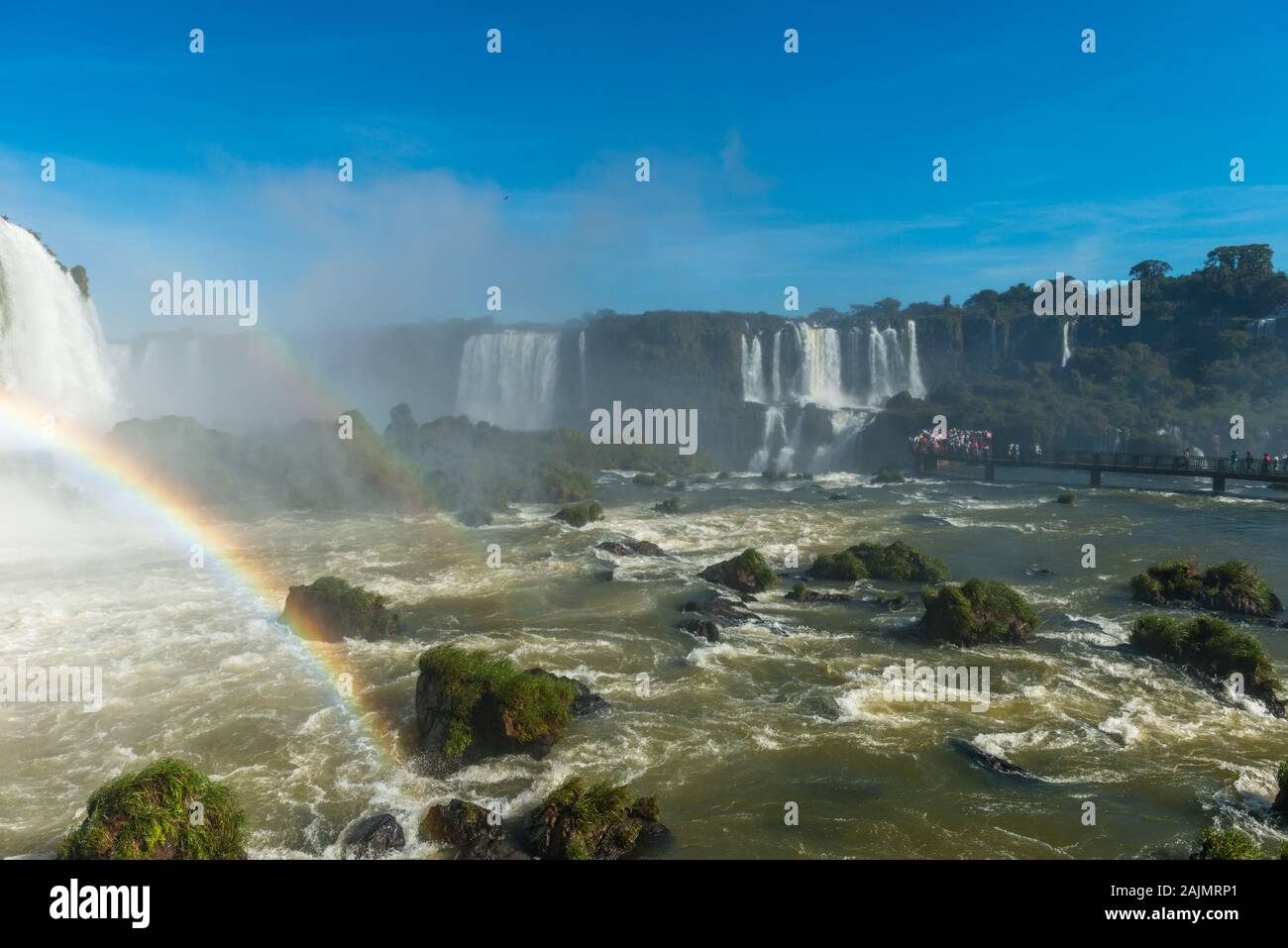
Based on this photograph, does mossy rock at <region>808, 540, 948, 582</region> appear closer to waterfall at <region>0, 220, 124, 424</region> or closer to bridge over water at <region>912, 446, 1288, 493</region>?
bridge over water at <region>912, 446, 1288, 493</region>

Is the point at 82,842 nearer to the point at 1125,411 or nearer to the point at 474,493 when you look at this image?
the point at 474,493

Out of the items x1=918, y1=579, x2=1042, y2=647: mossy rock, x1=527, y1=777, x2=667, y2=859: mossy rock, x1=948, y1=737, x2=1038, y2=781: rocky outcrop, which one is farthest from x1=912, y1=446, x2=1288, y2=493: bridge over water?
x1=527, y1=777, x2=667, y2=859: mossy rock

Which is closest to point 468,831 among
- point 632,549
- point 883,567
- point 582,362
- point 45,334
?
point 883,567

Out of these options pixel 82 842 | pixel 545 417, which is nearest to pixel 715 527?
pixel 82 842
